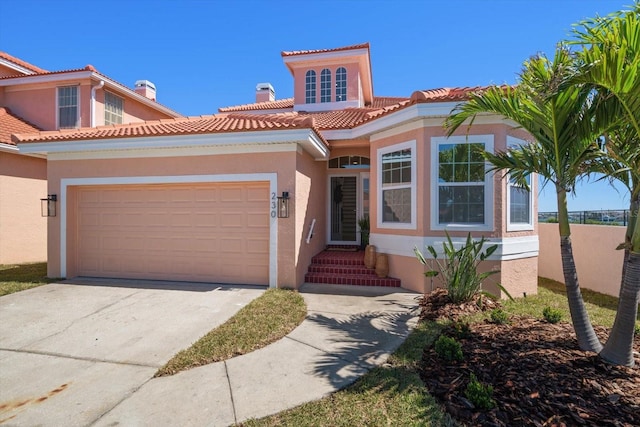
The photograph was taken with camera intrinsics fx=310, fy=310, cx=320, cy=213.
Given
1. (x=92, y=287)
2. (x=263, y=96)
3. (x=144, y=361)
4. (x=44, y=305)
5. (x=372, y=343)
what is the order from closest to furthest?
(x=144, y=361) → (x=372, y=343) → (x=44, y=305) → (x=92, y=287) → (x=263, y=96)

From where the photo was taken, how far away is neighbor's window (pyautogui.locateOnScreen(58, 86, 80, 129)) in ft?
46.2

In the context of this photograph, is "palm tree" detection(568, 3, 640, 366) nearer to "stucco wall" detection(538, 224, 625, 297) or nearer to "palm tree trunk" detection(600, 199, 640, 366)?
"palm tree trunk" detection(600, 199, 640, 366)

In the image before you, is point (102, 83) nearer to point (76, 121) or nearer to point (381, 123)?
point (76, 121)

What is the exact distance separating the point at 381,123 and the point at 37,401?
8204mm

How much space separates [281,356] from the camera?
446cm

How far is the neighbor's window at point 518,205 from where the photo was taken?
299 inches

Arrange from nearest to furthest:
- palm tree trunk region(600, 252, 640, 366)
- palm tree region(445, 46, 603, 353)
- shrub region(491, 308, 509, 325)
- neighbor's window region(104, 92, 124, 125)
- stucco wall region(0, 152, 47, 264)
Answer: palm tree trunk region(600, 252, 640, 366)
palm tree region(445, 46, 603, 353)
shrub region(491, 308, 509, 325)
stucco wall region(0, 152, 47, 264)
neighbor's window region(104, 92, 124, 125)

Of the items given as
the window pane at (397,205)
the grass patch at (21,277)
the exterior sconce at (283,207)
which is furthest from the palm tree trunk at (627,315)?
the grass patch at (21,277)

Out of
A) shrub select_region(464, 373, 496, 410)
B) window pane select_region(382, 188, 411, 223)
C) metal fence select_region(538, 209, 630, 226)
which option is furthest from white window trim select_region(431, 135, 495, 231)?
shrub select_region(464, 373, 496, 410)

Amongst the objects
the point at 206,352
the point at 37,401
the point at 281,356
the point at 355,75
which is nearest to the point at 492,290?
the point at 281,356

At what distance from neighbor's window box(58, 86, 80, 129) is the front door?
12317 millimetres

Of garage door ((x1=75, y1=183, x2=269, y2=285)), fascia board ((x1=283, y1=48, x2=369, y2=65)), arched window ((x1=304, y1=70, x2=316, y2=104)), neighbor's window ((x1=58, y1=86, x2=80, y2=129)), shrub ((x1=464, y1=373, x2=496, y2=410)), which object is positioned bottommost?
shrub ((x1=464, y1=373, x2=496, y2=410))

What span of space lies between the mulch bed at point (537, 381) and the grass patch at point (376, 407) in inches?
7.9

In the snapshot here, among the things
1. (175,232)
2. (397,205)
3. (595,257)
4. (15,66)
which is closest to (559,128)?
(397,205)
